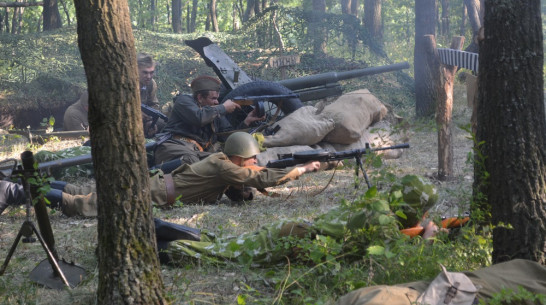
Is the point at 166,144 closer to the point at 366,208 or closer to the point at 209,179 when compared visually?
the point at 209,179

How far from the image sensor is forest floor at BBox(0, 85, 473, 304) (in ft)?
12.2

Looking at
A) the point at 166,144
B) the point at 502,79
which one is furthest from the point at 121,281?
the point at 166,144

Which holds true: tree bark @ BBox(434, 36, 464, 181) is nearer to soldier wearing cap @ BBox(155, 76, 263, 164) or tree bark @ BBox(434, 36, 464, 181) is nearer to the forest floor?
the forest floor

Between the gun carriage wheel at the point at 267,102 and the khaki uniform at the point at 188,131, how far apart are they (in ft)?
2.33

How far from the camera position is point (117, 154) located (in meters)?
3.01

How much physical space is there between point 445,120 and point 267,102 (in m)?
3.04

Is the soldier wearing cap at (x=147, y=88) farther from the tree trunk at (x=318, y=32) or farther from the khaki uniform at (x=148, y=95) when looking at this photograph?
the tree trunk at (x=318, y=32)

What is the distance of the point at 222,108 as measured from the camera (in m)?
8.09

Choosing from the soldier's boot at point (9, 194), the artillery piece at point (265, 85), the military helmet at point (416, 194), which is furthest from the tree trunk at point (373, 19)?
the military helmet at point (416, 194)

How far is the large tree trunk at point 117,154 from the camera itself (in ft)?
9.80

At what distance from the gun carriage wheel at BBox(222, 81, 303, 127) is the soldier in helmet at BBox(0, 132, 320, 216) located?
2334 mm

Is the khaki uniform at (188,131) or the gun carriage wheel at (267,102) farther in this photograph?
the gun carriage wheel at (267,102)

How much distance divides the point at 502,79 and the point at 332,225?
127 cm

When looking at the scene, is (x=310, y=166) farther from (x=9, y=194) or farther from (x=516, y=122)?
(x=516, y=122)
